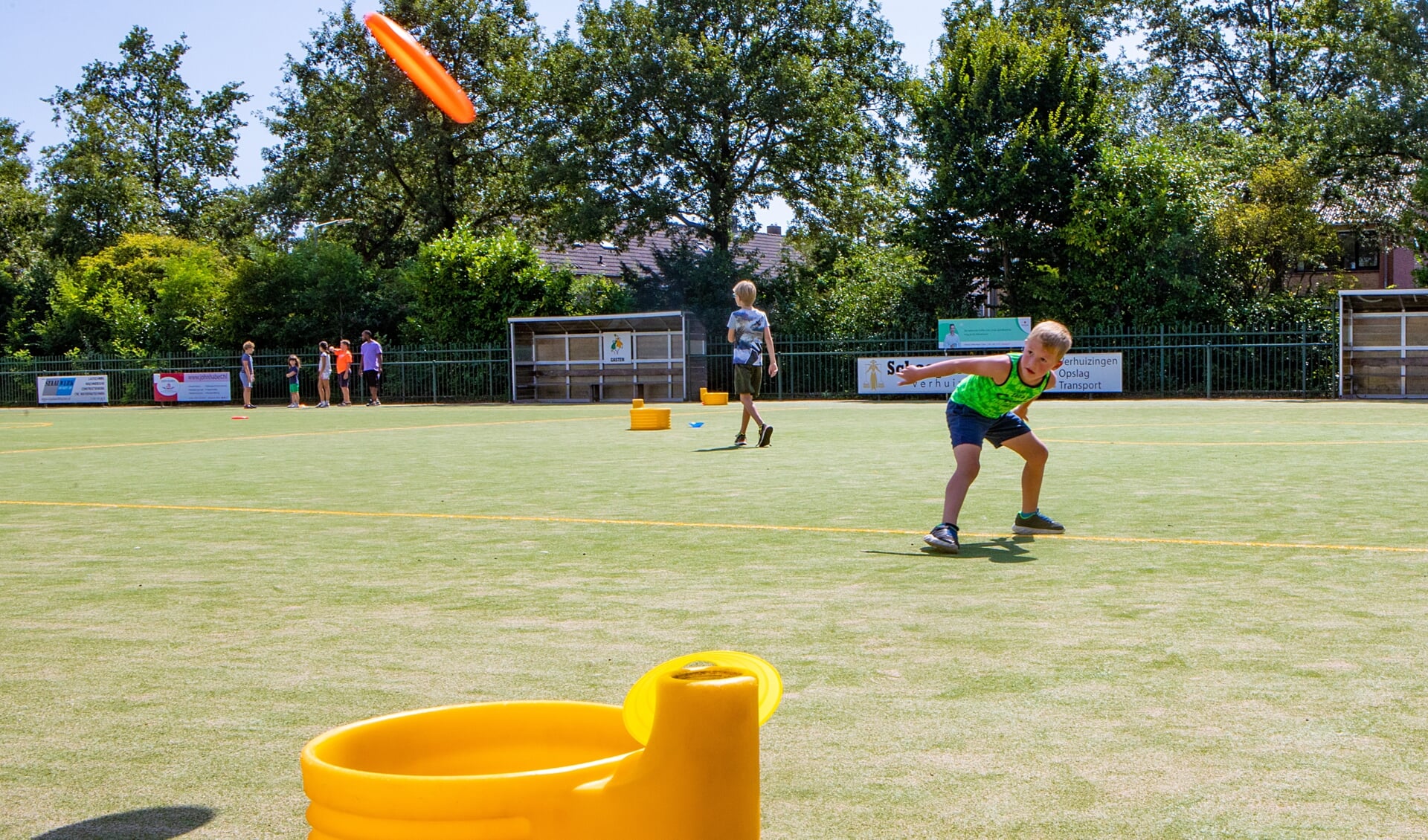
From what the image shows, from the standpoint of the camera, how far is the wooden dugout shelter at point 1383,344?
2986 cm

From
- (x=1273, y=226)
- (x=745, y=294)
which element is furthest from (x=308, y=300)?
(x=745, y=294)

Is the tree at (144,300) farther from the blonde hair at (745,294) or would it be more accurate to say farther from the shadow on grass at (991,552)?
the shadow on grass at (991,552)

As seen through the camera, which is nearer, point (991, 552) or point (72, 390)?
point (991, 552)

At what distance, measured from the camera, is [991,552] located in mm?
6469

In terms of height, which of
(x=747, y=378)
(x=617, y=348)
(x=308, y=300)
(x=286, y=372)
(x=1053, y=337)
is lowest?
(x=747, y=378)

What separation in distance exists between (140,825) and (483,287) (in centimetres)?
3766

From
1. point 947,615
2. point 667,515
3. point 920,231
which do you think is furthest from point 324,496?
point 920,231

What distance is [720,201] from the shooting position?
42781mm

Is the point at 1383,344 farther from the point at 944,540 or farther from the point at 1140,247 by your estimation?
the point at 944,540

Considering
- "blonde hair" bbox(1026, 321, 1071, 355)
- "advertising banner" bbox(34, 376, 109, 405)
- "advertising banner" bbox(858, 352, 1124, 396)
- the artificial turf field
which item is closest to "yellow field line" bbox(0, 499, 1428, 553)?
the artificial turf field

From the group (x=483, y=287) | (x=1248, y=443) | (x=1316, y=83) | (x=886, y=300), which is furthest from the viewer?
(x=1316, y=83)

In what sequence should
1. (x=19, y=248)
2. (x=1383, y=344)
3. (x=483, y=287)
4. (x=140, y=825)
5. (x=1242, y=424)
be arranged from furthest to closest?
(x=19, y=248) < (x=483, y=287) < (x=1383, y=344) < (x=1242, y=424) < (x=140, y=825)

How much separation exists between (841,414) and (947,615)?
19.0 meters

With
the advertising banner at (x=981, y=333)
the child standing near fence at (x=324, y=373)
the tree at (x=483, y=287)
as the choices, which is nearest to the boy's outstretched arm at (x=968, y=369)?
the advertising banner at (x=981, y=333)
